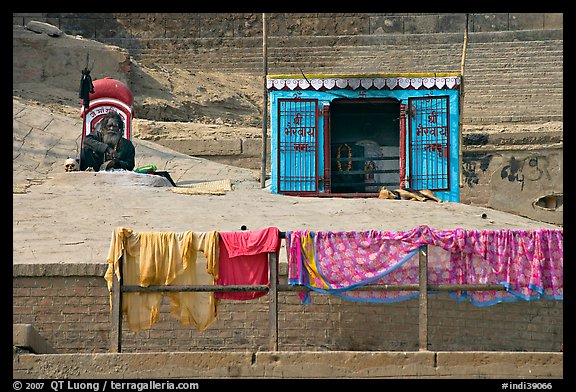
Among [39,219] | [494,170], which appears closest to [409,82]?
[494,170]

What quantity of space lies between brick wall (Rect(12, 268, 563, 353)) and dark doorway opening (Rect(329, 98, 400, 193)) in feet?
24.0

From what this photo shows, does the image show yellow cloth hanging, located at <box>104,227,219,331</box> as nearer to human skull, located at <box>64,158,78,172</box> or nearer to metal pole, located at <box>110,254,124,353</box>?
metal pole, located at <box>110,254,124,353</box>

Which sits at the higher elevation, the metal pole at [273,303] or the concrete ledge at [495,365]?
the metal pole at [273,303]

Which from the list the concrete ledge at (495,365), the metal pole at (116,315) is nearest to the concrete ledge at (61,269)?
the metal pole at (116,315)

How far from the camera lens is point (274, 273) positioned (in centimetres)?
1237

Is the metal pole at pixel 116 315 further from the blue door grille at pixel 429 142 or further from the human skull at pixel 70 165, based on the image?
the blue door grille at pixel 429 142

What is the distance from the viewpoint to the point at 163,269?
1259 cm

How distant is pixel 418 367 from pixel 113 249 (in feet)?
10.2

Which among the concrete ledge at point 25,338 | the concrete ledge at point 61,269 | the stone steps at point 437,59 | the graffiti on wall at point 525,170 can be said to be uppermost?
the stone steps at point 437,59

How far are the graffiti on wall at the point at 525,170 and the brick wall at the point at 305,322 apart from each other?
11.1m

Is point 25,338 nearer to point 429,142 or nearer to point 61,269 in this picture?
point 61,269

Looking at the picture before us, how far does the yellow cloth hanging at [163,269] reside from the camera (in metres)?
12.5

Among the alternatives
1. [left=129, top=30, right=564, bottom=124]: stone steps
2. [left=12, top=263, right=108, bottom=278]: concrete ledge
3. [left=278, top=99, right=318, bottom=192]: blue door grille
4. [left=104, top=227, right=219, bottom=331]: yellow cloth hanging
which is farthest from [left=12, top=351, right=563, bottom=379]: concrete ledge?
[left=129, top=30, right=564, bottom=124]: stone steps

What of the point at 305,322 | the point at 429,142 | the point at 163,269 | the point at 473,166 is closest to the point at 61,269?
the point at 163,269
